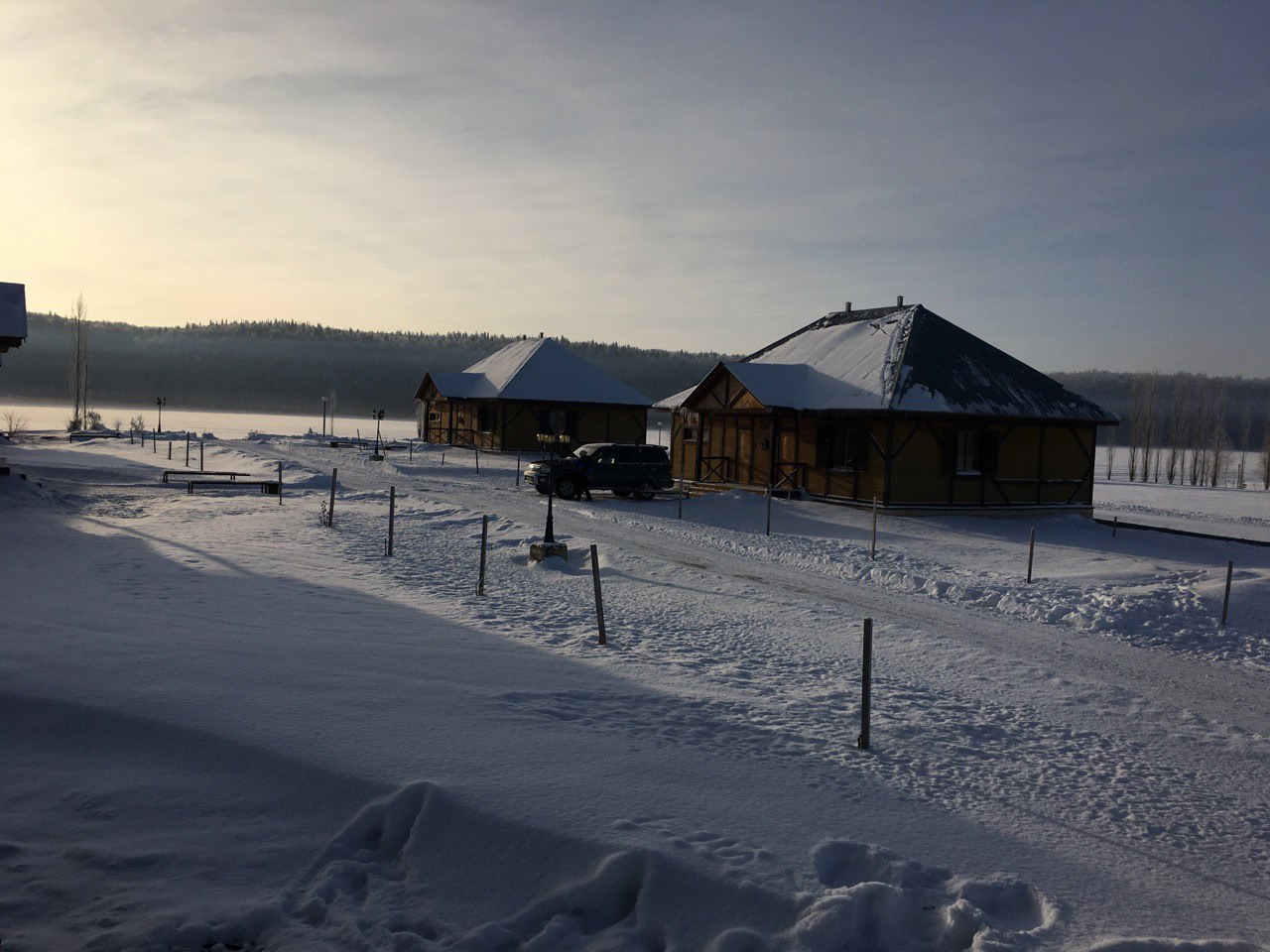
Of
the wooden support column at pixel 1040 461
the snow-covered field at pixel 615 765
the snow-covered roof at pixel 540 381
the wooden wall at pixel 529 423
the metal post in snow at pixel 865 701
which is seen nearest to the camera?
the snow-covered field at pixel 615 765

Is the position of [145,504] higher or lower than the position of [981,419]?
lower

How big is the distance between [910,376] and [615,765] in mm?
24813

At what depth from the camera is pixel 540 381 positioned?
5128cm

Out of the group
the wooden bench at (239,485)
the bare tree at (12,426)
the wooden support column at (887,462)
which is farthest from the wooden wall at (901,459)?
the bare tree at (12,426)

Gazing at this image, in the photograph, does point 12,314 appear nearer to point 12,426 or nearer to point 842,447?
point 842,447

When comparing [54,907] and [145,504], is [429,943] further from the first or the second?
[145,504]

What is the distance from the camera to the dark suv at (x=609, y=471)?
2947cm

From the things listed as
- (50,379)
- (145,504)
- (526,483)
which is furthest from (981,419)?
(50,379)

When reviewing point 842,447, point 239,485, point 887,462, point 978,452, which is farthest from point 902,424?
point 239,485

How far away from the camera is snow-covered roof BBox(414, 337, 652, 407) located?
165 ft

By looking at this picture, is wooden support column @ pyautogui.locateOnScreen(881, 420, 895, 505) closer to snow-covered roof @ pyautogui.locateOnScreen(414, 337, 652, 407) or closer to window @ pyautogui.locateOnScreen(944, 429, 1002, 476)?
window @ pyautogui.locateOnScreen(944, 429, 1002, 476)

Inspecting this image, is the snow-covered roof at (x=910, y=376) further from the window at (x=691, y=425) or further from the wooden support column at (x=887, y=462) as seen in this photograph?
→ the wooden support column at (x=887, y=462)

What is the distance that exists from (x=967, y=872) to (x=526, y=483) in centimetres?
2882

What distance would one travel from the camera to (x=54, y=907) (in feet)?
16.0
